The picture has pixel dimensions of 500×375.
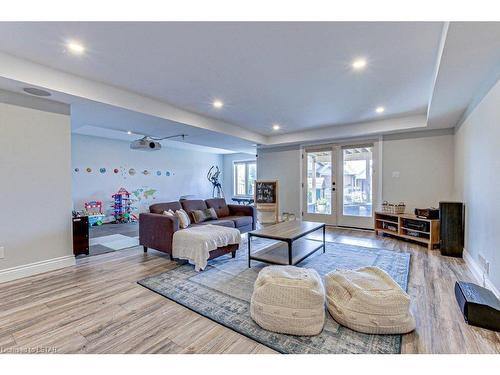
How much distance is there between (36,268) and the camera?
120 inches

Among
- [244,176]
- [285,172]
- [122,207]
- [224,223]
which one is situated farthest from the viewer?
[244,176]

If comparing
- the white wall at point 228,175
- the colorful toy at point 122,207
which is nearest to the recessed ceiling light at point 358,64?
the colorful toy at point 122,207

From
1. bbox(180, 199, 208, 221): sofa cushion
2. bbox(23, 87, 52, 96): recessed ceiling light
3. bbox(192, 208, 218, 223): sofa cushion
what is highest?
bbox(23, 87, 52, 96): recessed ceiling light

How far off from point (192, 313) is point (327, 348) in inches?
45.4

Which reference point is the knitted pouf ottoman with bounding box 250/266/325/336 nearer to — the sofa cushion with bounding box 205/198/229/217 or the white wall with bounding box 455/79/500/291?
the white wall with bounding box 455/79/500/291

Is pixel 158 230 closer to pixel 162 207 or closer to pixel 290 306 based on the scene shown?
pixel 162 207

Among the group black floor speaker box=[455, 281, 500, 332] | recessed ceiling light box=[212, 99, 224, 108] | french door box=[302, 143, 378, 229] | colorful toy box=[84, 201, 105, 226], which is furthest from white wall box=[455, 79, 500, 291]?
colorful toy box=[84, 201, 105, 226]

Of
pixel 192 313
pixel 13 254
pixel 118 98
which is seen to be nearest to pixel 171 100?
pixel 118 98

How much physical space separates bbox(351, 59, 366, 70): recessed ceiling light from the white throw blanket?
105 inches

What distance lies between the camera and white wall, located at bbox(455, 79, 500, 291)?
7.79 ft

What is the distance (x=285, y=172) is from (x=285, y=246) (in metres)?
3.51

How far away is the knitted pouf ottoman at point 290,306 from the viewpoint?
5.91 feet

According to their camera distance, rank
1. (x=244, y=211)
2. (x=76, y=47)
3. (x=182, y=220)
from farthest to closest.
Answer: (x=244, y=211) < (x=182, y=220) < (x=76, y=47)

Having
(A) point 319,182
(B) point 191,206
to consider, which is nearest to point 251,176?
(A) point 319,182
